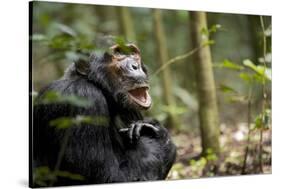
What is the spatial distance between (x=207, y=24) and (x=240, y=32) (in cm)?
42

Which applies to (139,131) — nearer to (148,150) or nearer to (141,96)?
(148,150)

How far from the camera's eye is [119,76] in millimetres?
5035

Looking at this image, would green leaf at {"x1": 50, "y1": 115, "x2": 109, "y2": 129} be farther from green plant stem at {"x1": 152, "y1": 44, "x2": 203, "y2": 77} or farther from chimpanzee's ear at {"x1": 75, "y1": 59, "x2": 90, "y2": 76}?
green plant stem at {"x1": 152, "y1": 44, "x2": 203, "y2": 77}

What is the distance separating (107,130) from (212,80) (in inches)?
68.7

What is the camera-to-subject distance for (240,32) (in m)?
6.25

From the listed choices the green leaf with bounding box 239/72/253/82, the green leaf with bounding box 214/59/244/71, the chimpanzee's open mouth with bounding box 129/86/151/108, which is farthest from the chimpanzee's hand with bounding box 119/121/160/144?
the green leaf with bounding box 239/72/253/82

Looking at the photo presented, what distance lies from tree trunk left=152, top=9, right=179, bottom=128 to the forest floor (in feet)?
0.65

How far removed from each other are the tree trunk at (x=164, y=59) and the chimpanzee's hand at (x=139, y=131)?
3.50 feet

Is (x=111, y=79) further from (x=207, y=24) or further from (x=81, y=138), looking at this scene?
(x=207, y=24)

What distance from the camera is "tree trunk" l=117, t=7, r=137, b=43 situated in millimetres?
5949

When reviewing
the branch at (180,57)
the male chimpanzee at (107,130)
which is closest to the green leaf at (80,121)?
the male chimpanzee at (107,130)

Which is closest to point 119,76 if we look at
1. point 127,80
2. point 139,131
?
point 127,80

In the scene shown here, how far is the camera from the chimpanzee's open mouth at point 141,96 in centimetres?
507
